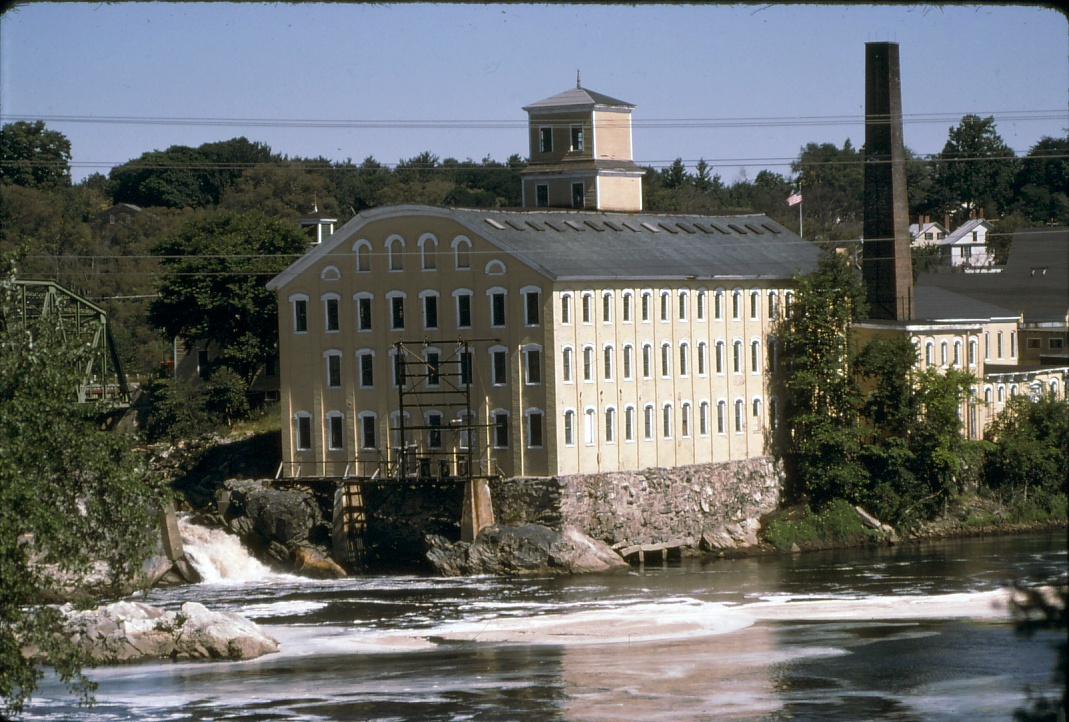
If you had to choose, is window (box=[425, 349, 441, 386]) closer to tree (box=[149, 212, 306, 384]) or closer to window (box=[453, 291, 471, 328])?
window (box=[453, 291, 471, 328])

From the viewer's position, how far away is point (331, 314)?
59.9 meters

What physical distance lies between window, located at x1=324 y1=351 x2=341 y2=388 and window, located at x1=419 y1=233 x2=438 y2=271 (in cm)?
468

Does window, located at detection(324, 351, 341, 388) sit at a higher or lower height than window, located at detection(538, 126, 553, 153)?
lower

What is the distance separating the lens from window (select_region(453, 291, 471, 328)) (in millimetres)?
57625

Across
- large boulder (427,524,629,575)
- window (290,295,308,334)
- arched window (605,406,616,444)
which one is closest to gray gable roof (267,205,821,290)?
Result: window (290,295,308,334)

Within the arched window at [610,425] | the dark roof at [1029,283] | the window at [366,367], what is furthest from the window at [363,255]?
the dark roof at [1029,283]

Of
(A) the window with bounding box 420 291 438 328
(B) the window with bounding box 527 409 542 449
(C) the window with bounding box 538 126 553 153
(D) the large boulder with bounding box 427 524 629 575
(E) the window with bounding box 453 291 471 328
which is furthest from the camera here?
(C) the window with bounding box 538 126 553 153

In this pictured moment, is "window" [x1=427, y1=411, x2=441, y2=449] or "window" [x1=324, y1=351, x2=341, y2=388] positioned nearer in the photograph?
"window" [x1=427, y1=411, x2=441, y2=449]

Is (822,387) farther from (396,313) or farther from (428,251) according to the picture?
(396,313)

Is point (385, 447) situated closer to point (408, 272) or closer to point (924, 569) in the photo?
point (408, 272)

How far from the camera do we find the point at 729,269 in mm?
61844

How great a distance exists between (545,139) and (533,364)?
17.0 metres

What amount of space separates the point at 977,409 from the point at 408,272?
894 inches

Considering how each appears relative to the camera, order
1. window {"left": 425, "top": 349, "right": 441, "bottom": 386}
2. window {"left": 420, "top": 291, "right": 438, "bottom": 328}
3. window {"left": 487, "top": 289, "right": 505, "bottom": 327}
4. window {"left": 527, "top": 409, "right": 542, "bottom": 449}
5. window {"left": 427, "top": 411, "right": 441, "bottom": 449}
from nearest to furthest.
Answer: window {"left": 527, "top": 409, "right": 542, "bottom": 449}
window {"left": 487, "top": 289, "right": 505, "bottom": 327}
window {"left": 425, "top": 349, "right": 441, "bottom": 386}
window {"left": 427, "top": 411, "right": 441, "bottom": 449}
window {"left": 420, "top": 291, "right": 438, "bottom": 328}
